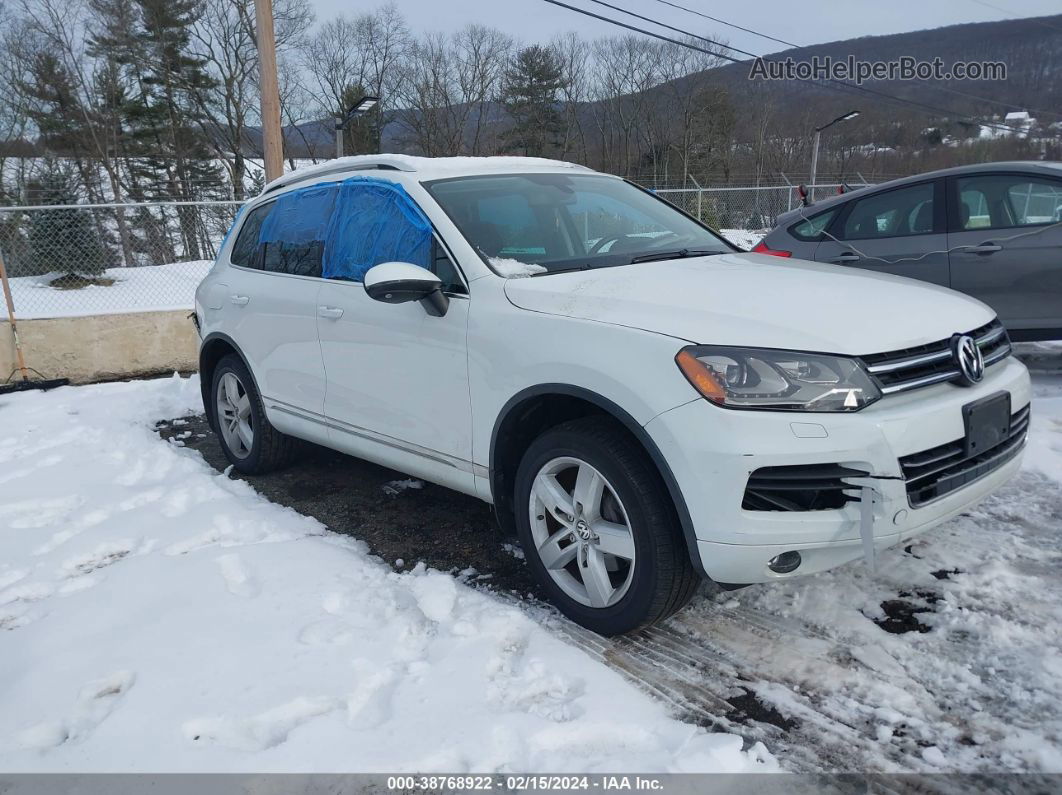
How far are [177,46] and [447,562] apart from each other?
4471 cm

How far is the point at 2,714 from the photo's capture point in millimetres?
2479

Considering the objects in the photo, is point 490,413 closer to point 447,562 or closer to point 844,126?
point 447,562

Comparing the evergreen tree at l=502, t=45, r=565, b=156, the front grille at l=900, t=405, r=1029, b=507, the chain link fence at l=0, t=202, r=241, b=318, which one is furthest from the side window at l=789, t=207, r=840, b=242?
the evergreen tree at l=502, t=45, r=565, b=156

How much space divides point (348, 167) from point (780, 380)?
2.69 meters

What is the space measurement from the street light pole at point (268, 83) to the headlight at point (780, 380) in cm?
854

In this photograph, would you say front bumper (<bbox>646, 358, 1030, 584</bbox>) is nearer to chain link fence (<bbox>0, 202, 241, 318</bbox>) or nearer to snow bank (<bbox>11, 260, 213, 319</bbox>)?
snow bank (<bbox>11, 260, 213, 319</bbox>)

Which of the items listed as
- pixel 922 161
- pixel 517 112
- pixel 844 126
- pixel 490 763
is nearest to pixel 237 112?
pixel 517 112

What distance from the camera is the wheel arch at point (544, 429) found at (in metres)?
2.42

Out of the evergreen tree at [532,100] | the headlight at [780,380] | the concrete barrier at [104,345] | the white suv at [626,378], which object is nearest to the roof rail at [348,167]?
the white suv at [626,378]

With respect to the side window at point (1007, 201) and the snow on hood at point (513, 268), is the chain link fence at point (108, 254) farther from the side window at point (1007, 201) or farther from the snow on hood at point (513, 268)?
the side window at point (1007, 201)

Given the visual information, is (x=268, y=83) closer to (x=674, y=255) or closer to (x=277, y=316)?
(x=277, y=316)

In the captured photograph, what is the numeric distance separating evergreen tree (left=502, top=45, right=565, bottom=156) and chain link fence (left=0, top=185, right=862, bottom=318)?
44.6m

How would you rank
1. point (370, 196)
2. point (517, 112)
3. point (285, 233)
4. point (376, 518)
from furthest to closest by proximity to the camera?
point (517, 112), point (285, 233), point (376, 518), point (370, 196)

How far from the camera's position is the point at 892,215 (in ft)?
20.2
